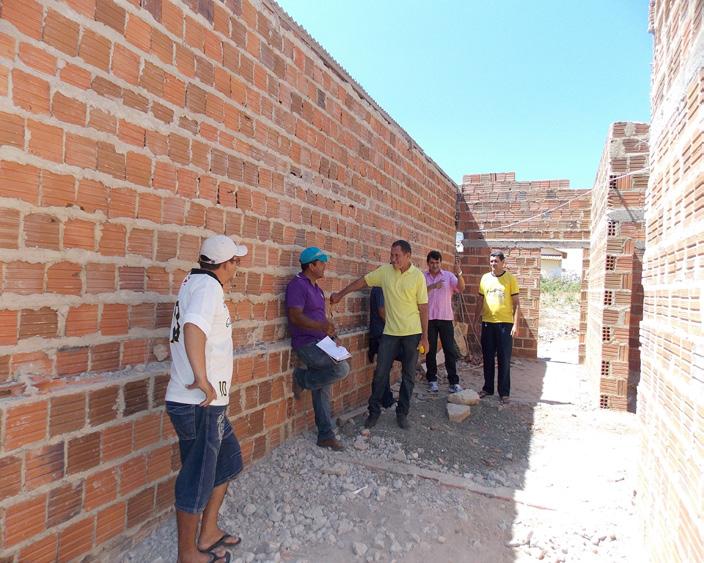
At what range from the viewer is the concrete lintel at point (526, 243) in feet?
30.6

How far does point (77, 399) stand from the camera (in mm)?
2240

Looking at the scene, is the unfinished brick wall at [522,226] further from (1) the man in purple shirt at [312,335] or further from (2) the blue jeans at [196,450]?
(2) the blue jeans at [196,450]

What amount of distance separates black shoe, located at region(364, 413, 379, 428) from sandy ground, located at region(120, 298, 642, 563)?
65 mm

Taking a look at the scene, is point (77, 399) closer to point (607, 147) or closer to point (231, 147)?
point (231, 147)

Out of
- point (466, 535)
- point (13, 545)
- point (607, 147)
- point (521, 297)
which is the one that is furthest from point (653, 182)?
point (521, 297)

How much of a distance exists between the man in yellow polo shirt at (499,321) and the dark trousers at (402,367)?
176cm

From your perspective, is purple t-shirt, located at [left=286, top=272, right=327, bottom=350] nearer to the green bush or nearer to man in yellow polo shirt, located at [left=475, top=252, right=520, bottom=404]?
man in yellow polo shirt, located at [left=475, top=252, right=520, bottom=404]

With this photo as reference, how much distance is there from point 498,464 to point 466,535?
1.34m

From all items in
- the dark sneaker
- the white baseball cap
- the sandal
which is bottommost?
the sandal

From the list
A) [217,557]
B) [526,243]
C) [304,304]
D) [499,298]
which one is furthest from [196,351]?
[526,243]

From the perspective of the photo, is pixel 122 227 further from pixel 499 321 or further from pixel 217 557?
pixel 499 321

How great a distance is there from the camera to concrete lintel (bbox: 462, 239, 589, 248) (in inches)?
368

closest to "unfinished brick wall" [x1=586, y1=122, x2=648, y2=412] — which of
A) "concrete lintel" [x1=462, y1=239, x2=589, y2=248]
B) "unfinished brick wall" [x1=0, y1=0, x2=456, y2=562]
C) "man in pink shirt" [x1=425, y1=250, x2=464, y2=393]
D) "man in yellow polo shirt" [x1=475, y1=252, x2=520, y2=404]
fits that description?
"man in yellow polo shirt" [x1=475, y1=252, x2=520, y2=404]

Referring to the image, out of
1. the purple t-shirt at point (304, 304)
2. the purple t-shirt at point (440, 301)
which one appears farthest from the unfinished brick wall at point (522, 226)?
the purple t-shirt at point (304, 304)
